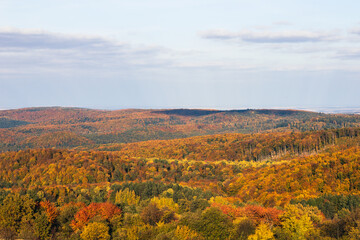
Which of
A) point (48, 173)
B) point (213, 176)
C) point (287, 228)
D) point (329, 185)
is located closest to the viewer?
point (287, 228)

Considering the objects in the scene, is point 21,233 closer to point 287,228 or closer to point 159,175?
point 287,228

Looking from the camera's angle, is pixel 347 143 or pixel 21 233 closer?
pixel 21 233

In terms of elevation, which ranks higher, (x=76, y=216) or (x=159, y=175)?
(x=76, y=216)

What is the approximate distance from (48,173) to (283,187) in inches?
4672

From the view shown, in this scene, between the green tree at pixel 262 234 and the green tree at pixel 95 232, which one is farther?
the green tree at pixel 95 232

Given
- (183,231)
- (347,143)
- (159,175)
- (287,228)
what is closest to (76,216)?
(183,231)

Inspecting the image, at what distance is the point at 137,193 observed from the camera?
116 m

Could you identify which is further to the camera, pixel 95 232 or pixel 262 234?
pixel 95 232

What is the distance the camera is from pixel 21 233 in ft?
218

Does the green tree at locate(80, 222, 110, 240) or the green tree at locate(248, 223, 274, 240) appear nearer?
the green tree at locate(248, 223, 274, 240)

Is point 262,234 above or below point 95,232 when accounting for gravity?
above

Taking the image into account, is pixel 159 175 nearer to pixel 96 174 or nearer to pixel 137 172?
pixel 137 172

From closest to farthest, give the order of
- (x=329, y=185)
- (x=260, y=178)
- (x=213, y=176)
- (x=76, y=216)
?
1. (x=76, y=216)
2. (x=329, y=185)
3. (x=260, y=178)
4. (x=213, y=176)

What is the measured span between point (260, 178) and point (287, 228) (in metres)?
→ 72.1
